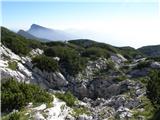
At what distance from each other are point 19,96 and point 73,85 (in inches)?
1050

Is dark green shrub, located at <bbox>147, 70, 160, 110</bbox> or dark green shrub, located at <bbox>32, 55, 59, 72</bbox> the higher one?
dark green shrub, located at <bbox>147, 70, 160, 110</bbox>

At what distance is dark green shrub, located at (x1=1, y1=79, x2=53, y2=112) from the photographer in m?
29.7

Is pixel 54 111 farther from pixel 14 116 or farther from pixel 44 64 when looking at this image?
pixel 44 64

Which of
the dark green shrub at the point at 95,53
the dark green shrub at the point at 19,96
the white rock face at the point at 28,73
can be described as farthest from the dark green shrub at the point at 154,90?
the dark green shrub at the point at 95,53

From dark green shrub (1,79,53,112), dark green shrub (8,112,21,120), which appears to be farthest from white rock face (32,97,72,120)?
dark green shrub (8,112,21,120)

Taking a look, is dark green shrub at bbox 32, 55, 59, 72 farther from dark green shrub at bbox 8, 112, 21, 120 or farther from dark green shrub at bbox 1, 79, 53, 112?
dark green shrub at bbox 8, 112, 21, 120

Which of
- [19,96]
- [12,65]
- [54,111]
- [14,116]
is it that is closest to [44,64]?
[12,65]

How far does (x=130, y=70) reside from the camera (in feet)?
208

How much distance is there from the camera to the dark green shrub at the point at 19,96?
29656 millimetres

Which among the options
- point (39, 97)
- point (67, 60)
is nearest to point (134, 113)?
point (39, 97)

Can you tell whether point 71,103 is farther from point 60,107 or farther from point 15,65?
point 15,65

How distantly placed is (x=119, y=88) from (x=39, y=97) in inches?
862

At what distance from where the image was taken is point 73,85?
2215 inches

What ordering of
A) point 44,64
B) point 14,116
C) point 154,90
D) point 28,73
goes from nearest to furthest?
point 14,116 → point 154,90 → point 28,73 → point 44,64
